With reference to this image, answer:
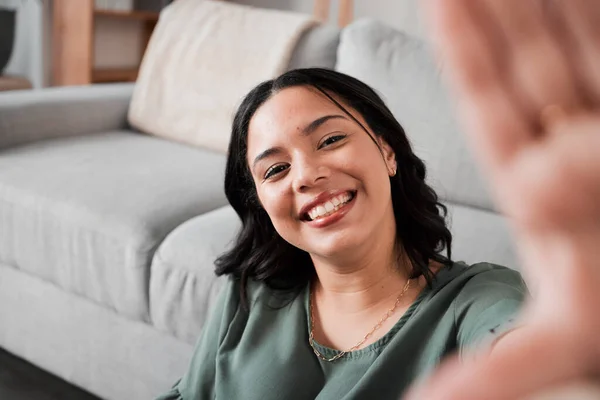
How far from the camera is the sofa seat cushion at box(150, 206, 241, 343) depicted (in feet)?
4.39

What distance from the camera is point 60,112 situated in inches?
82.6

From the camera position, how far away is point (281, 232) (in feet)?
3.06

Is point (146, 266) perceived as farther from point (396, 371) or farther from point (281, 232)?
point (396, 371)

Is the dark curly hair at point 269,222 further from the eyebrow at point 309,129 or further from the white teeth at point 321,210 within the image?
the white teeth at point 321,210

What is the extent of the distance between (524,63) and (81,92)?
2.14 metres

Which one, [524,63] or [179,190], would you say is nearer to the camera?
[524,63]

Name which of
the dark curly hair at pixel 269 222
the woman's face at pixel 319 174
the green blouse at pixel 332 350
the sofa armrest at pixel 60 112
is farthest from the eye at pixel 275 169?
the sofa armrest at pixel 60 112

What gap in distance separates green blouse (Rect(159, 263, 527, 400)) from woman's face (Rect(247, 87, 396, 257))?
0.41 feet

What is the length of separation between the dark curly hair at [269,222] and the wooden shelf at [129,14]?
241 cm

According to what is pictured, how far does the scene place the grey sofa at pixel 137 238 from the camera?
1401mm

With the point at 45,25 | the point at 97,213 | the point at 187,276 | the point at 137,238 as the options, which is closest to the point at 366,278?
the point at 187,276

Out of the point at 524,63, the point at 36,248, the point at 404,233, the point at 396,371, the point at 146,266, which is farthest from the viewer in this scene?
the point at 36,248

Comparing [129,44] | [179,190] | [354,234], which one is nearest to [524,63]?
[354,234]

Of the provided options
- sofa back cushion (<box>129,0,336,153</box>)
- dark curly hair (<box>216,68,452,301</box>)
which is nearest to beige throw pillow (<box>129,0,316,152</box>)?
sofa back cushion (<box>129,0,336,153</box>)
